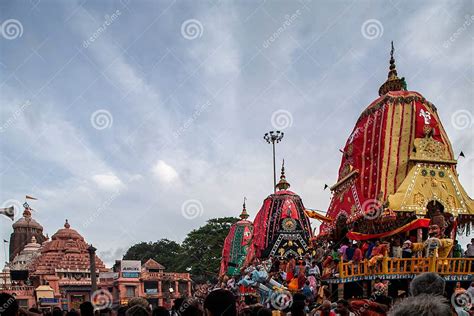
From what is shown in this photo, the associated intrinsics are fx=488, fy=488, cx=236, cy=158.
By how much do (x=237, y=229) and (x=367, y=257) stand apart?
21421 millimetres

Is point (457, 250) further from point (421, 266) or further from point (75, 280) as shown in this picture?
point (75, 280)

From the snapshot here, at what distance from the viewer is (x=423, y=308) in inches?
77.7

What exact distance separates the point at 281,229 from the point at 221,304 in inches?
901

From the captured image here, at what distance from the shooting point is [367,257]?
50.6ft

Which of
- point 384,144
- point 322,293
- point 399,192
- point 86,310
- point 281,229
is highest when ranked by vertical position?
point 384,144

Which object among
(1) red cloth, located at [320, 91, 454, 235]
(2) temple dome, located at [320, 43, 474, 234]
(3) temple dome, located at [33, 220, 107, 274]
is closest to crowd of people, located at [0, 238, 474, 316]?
(2) temple dome, located at [320, 43, 474, 234]

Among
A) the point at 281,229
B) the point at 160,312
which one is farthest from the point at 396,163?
the point at 160,312

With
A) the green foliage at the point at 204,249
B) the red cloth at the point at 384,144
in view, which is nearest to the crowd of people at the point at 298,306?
the red cloth at the point at 384,144

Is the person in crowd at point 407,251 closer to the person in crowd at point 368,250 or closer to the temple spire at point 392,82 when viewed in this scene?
the person in crowd at point 368,250

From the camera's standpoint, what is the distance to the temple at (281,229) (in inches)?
1002

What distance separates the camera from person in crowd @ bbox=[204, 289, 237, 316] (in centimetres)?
366

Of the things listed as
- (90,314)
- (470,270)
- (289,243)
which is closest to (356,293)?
(470,270)

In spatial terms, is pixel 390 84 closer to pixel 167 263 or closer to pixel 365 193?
pixel 365 193

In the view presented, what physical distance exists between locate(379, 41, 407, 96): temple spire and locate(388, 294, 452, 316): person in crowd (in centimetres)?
1882
